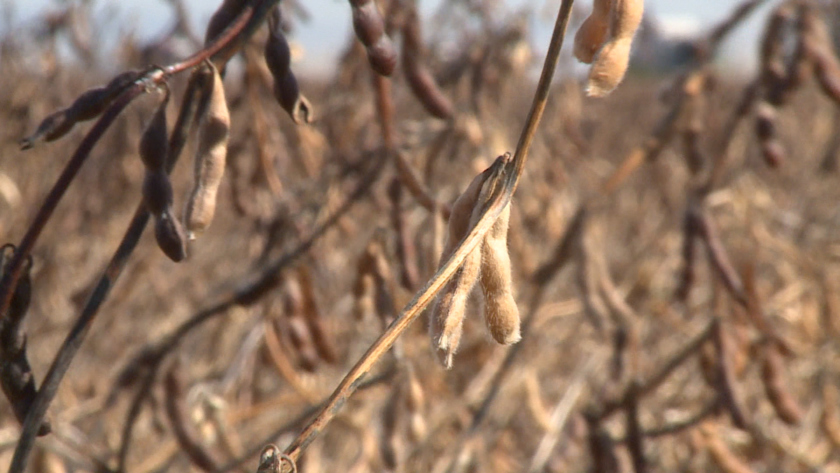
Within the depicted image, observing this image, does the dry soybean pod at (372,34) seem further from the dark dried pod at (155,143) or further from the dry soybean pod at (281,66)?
the dark dried pod at (155,143)

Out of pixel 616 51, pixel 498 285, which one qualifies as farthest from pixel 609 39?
pixel 498 285

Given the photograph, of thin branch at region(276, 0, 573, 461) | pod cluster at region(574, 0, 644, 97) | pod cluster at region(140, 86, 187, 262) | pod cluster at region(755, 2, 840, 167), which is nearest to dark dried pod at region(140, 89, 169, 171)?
pod cluster at region(140, 86, 187, 262)

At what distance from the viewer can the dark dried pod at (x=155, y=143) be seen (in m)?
0.83

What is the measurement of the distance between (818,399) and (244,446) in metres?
1.75

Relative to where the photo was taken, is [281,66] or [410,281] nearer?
[281,66]

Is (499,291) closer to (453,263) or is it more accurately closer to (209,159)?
(453,263)

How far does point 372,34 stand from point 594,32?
0.22m

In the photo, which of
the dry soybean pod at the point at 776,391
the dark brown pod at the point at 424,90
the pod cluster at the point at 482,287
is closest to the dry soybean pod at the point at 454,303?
the pod cluster at the point at 482,287

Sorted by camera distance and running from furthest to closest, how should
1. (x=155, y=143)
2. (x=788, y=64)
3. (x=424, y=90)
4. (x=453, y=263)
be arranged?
(x=788, y=64), (x=424, y=90), (x=155, y=143), (x=453, y=263)

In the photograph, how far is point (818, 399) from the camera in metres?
2.56

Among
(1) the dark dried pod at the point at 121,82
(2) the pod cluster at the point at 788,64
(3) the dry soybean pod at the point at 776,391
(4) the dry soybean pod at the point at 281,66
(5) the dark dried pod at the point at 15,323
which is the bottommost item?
(3) the dry soybean pod at the point at 776,391

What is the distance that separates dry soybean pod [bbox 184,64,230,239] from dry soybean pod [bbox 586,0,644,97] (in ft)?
1.13

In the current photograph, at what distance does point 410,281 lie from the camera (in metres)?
1.57

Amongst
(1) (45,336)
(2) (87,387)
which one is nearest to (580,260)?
(2) (87,387)
